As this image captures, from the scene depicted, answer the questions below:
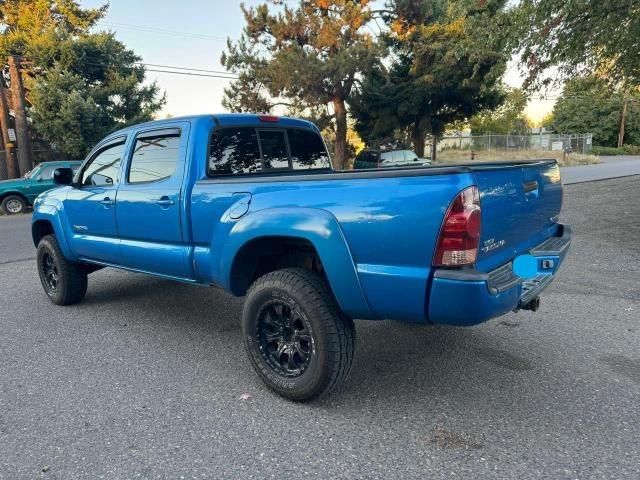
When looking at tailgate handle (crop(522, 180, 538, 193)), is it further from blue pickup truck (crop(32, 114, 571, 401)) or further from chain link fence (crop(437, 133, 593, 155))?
chain link fence (crop(437, 133, 593, 155))

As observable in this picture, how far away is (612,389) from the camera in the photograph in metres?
3.14

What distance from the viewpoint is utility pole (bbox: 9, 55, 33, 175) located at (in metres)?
19.0

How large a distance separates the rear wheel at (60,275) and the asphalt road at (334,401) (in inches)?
9.9

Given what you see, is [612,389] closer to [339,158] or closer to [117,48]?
[117,48]

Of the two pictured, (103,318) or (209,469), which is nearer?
(209,469)

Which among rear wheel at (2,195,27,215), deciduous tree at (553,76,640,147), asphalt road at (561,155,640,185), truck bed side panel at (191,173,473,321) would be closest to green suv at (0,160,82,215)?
rear wheel at (2,195,27,215)

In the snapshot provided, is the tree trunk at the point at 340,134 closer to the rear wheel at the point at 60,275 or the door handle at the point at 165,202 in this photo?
the rear wheel at the point at 60,275

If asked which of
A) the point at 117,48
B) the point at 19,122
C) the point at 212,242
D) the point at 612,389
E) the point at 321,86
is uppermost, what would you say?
the point at 117,48

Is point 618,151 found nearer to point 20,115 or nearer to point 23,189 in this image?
point 20,115

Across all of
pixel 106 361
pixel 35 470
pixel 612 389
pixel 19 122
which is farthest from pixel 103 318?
pixel 19 122

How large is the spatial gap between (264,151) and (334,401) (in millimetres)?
2181

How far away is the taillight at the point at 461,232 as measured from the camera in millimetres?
2432

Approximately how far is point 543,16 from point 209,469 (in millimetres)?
8444

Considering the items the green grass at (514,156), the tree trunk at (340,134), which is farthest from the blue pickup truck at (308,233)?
the green grass at (514,156)
